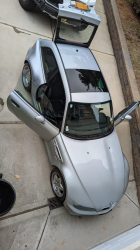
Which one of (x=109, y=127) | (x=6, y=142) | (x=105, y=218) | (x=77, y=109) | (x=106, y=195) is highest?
(x=77, y=109)

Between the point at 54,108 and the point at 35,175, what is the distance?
1450 mm

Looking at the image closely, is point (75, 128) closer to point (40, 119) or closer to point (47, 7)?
point (40, 119)

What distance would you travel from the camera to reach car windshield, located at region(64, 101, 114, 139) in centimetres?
342

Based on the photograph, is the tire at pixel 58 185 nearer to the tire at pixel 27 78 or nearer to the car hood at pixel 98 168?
the car hood at pixel 98 168

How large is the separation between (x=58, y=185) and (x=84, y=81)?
82.7 inches

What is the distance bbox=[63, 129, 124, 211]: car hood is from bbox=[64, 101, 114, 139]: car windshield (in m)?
0.13

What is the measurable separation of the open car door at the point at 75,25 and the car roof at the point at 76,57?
205 mm

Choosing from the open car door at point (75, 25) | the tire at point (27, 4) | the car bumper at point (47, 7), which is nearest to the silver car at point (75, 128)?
the open car door at point (75, 25)

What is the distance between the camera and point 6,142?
393cm

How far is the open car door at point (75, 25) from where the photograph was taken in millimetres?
4113

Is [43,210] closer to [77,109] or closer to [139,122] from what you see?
[77,109]

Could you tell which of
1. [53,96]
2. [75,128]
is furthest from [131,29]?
[75,128]

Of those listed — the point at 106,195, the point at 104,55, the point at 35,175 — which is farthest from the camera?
the point at 104,55

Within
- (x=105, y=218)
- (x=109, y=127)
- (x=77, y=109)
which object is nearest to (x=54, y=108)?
(x=77, y=109)
